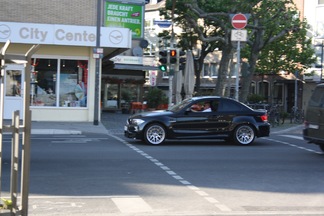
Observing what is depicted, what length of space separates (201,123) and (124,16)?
442 inches

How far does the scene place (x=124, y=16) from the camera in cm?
2581

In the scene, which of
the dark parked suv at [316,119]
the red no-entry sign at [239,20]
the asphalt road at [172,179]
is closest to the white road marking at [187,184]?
the asphalt road at [172,179]

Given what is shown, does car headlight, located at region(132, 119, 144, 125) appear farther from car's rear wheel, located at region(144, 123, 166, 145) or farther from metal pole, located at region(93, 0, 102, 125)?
metal pole, located at region(93, 0, 102, 125)

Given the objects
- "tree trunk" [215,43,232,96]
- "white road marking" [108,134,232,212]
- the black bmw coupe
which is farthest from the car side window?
"tree trunk" [215,43,232,96]

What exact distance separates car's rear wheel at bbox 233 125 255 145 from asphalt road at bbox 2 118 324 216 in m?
0.56

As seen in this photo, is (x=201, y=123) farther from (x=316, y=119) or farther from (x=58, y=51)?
(x=58, y=51)

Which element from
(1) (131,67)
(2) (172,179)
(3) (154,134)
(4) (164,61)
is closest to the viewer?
(2) (172,179)

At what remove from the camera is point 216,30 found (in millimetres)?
43344

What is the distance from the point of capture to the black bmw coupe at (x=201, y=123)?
16.0 m

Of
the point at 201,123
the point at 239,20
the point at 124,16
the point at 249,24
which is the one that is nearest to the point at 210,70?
the point at 249,24

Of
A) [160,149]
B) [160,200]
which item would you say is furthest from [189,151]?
[160,200]

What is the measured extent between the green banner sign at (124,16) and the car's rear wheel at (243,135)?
1128 centimetres

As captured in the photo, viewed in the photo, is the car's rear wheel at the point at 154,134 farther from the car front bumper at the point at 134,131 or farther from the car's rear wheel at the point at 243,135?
the car's rear wheel at the point at 243,135

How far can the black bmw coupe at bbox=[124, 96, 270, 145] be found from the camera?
16.0 m
